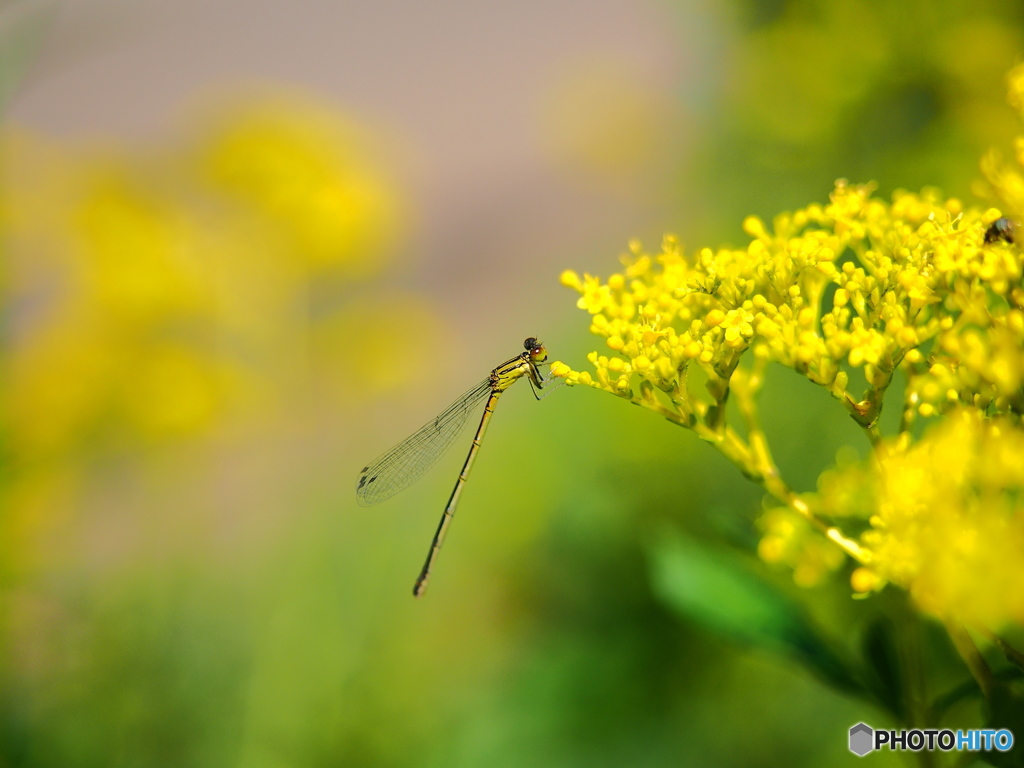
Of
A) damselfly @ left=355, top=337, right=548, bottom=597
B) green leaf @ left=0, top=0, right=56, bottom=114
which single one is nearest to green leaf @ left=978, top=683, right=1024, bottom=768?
damselfly @ left=355, top=337, right=548, bottom=597

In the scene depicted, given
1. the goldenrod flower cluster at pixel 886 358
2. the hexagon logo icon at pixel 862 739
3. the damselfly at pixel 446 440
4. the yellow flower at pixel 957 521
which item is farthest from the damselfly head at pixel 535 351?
the yellow flower at pixel 957 521

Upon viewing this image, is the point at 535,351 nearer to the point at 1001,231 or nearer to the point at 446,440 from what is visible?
the point at 446,440

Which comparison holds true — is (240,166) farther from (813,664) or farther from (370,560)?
(813,664)

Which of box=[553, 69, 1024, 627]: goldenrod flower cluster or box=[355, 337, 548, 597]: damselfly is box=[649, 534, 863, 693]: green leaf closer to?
box=[553, 69, 1024, 627]: goldenrod flower cluster

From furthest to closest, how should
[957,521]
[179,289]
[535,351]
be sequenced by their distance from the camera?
[179,289] → [535,351] → [957,521]

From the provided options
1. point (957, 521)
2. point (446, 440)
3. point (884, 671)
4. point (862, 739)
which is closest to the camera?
point (957, 521)

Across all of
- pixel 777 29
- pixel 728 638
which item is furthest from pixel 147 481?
pixel 777 29

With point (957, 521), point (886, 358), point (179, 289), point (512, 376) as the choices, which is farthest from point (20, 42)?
point (957, 521)
